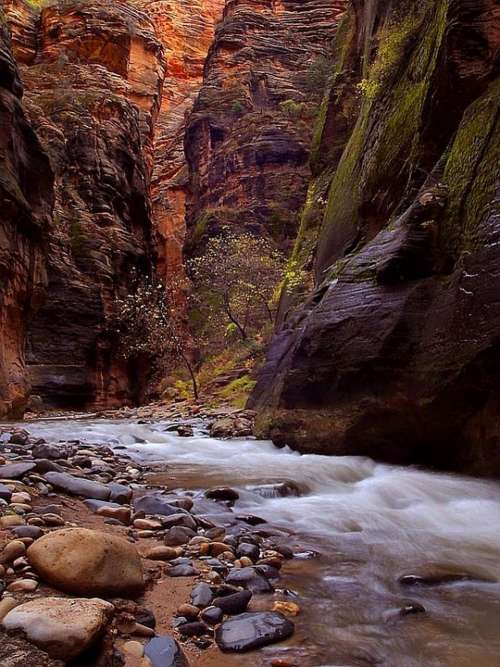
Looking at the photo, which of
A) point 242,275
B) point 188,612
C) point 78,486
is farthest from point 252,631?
point 242,275

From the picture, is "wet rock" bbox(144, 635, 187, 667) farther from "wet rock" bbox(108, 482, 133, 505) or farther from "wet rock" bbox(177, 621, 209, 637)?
"wet rock" bbox(108, 482, 133, 505)

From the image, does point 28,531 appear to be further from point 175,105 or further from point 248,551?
point 175,105

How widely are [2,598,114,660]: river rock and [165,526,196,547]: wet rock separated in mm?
1593

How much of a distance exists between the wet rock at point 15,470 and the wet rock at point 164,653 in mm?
2896

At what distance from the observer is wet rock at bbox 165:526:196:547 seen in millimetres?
3865

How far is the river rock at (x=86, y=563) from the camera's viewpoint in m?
2.59

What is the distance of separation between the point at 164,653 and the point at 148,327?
Answer: 26.0 m

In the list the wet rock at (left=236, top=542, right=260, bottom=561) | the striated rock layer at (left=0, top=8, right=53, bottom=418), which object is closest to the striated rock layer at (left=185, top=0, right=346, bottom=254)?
the striated rock layer at (left=0, top=8, right=53, bottom=418)

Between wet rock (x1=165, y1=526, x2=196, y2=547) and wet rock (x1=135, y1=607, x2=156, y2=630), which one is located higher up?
wet rock (x1=135, y1=607, x2=156, y2=630)

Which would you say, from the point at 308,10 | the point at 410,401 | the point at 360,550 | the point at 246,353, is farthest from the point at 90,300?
the point at 308,10

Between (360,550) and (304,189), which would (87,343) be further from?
(360,550)

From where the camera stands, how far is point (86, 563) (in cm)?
265

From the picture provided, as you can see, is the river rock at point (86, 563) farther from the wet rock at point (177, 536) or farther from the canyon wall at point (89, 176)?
the canyon wall at point (89, 176)

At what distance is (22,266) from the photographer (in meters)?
16.1
